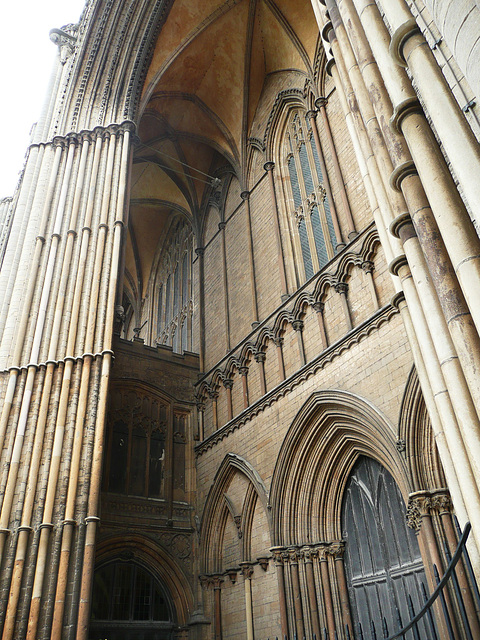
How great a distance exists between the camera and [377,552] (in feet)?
24.6

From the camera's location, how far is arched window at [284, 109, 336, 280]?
9.96 metres

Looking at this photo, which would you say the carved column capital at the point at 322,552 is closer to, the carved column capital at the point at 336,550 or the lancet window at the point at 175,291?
the carved column capital at the point at 336,550

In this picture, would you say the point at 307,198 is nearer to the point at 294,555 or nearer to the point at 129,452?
the point at 129,452

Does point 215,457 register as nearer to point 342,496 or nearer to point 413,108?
point 342,496

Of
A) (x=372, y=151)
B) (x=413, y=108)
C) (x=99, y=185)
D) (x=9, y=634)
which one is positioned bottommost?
(x=9, y=634)

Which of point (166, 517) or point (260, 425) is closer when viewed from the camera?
point (260, 425)

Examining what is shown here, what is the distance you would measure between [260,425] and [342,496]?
6.50ft

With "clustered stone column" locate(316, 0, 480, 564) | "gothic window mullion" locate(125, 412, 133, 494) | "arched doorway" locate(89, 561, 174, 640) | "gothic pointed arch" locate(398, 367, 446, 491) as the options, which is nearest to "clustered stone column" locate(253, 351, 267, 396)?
"gothic window mullion" locate(125, 412, 133, 494)

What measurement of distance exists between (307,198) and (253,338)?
2.86m

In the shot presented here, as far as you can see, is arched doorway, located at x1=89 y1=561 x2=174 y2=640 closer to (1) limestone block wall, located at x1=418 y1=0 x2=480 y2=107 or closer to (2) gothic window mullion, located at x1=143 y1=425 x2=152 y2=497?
(2) gothic window mullion, located at x1=143 y1=425 x2=152 y2=497

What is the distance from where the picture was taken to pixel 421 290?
147 inches

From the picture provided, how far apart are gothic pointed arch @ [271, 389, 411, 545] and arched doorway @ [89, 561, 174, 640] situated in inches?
125

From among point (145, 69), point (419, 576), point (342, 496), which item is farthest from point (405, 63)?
point (145, 69)

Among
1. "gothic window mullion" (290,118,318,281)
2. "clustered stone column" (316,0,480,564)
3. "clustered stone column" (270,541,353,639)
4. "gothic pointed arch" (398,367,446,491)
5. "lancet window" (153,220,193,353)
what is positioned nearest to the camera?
"clustered stone column" (316,0,480,564)
